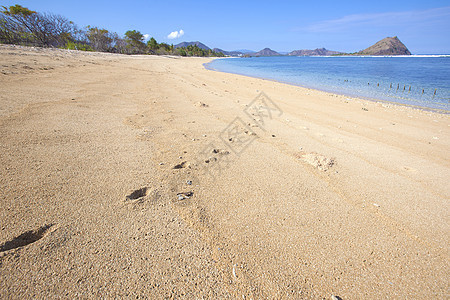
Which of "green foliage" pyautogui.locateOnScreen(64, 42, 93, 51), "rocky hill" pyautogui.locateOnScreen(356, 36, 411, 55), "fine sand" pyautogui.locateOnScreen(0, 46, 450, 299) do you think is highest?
"rocky hill" pyautogui.locateOnScreen(356, 36, 411, 55)

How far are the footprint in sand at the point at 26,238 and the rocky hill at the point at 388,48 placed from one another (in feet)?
696

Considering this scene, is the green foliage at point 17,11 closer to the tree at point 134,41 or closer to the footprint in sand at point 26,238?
the tree at point 134,41

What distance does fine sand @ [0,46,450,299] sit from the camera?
1309 mm

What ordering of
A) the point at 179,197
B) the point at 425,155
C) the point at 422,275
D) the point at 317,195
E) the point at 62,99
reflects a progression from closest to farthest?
the point at 422,275
the point at 179,197
the point at 317,195
the point at 425,155
the point at 62,99

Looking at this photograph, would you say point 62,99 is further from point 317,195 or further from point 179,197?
point 317,195

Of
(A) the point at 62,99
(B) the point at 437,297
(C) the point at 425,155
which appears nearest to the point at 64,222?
(B) the point at 437,297

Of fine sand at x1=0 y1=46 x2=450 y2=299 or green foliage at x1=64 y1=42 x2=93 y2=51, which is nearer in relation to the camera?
fine sand at x1=0 y1=46 x2=450 y2=299

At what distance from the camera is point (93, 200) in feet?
6.01

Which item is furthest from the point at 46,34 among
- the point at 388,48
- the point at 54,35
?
the point at 388,48

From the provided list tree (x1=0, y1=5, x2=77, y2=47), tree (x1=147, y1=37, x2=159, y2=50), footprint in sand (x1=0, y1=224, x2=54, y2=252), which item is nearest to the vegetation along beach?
footprint in sand (x1=0, y1=224, x2=54, y2=252)

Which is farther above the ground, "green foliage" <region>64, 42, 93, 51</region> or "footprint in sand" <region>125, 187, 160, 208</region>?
"green foliage" <region>64, 42, 93, 51</region>

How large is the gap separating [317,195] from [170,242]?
1708 mm

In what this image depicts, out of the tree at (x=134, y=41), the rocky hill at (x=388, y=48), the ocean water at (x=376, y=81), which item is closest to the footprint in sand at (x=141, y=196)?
the ocean water at (x=376, y=81)

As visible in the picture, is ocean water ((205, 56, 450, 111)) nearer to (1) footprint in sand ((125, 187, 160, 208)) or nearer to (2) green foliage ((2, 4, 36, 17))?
(1) footprint in sand ((125, 187, 160, 208))
